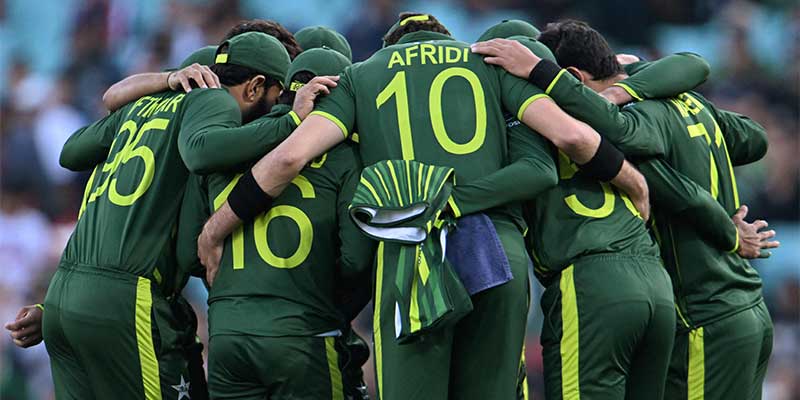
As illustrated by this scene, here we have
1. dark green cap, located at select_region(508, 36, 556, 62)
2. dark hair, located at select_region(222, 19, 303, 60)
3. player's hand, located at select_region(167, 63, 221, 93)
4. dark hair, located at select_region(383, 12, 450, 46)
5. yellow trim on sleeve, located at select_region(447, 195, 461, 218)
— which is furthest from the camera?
dark hair, located at select_region(222, 19, 303, 60)

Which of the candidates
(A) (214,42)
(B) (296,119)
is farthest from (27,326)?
(A) (214,42)

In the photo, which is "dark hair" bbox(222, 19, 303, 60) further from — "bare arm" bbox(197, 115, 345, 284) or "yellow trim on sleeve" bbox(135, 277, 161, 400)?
"yellow trim on sleeve" bbox(135, 277, 161, 400)

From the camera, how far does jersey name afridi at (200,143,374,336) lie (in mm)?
5230

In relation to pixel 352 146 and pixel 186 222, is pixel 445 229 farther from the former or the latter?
pixel 186 222

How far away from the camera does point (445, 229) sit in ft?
15.9

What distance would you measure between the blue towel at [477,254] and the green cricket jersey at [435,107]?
0.23 feet

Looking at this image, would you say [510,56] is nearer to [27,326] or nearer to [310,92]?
[310,92]

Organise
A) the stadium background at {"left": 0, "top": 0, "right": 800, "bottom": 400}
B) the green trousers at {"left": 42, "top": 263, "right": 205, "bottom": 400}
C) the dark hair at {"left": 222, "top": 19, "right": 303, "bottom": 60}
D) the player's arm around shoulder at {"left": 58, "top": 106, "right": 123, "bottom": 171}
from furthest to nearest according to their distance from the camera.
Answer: the stadium background at {"left": 0, "top": 0, "right": 800, "bottom": 400}
the dark hair at {"left": 222, "top": 19, "right": 303, "bottom": 60}
the player's arm around shoulder at {"left": 58, "top": 106, "right": 123, "bottom": 171}
the green trousers at {"left": 42, "top": 263, "right": 205, "bottom": 400}

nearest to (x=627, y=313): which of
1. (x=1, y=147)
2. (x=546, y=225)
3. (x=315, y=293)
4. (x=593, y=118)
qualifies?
(x=546, y=225)

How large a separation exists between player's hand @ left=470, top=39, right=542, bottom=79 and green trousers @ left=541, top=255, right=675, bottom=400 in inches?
34.3

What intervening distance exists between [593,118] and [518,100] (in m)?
0.37

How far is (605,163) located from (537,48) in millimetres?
621

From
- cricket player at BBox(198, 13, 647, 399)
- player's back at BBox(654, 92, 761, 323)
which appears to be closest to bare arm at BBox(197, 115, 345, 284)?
cricket player at BBox(198, 13, 647, 399)

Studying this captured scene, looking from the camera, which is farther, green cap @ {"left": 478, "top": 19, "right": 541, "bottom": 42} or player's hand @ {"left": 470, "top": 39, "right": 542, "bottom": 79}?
green cap @ {"left": 478, "top": 19, "right": 541, "bottom": 42}
